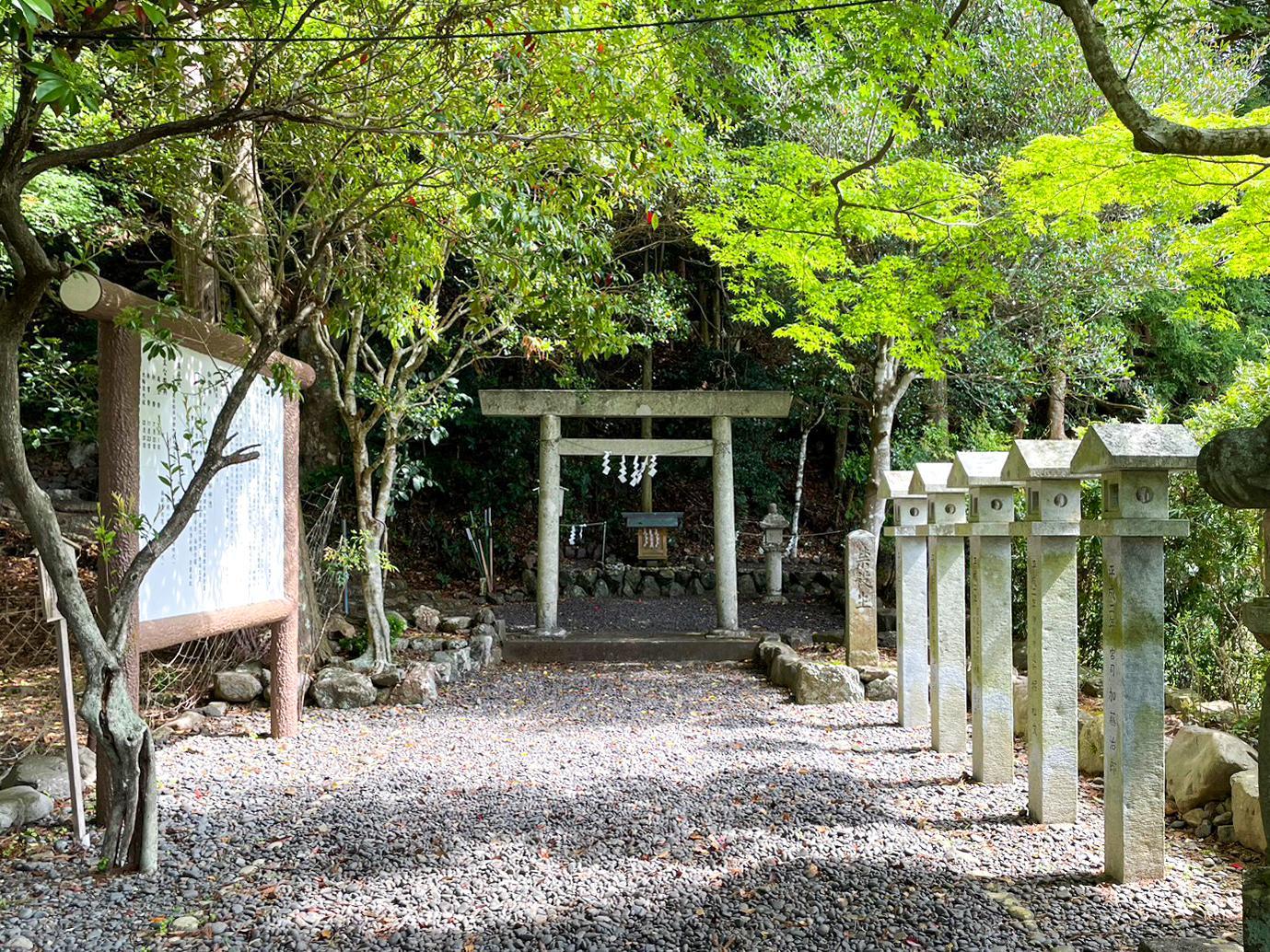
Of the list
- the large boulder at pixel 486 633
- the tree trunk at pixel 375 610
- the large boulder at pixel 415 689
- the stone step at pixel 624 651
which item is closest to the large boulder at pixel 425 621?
the large boulder at pixel 486 633

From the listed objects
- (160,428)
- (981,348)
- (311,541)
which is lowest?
(311,541)

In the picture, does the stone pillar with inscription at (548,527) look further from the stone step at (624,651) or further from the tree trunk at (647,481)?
the tree trunk at (647,481)

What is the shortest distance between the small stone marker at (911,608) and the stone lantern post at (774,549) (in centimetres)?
562

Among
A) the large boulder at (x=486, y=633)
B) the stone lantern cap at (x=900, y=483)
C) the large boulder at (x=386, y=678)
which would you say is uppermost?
the stone lantern cap at (x=900, y=483)

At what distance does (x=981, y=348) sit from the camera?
397 inches

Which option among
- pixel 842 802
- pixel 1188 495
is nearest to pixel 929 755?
pixel 842 802

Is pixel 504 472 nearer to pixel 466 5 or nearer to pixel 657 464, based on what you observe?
pixel 657 464

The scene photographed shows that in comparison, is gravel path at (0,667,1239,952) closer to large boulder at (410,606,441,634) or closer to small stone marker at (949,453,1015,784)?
small stone marker at (949,453,1015,784)

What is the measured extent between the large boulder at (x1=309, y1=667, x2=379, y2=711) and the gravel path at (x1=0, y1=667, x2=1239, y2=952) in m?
0.94

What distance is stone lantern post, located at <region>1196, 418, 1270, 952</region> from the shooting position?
184 cm

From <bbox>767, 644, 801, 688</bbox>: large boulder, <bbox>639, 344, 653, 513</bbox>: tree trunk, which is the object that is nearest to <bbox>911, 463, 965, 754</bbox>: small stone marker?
<bbox>767, 644, 801, 688</bbox>: large boulder

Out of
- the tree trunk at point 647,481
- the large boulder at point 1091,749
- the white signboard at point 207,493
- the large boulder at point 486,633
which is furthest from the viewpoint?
the tree trunk at point 647,481

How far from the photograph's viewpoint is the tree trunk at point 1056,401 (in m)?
10.8

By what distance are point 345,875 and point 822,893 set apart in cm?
179
